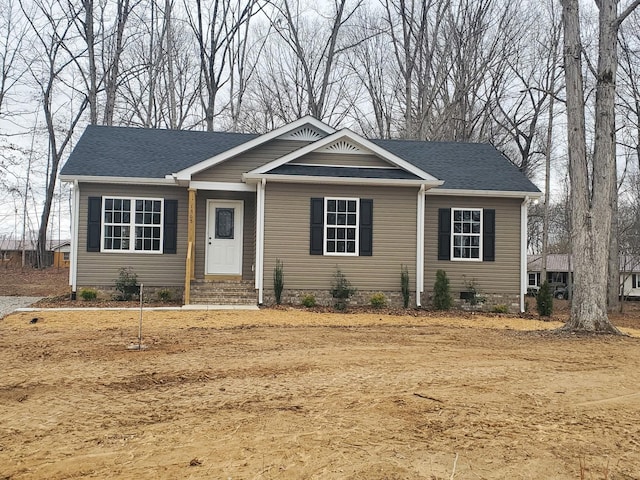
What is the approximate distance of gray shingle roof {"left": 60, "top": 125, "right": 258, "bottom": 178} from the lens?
13.9 m

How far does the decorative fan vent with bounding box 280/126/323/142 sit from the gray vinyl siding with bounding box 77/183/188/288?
3.00 metres

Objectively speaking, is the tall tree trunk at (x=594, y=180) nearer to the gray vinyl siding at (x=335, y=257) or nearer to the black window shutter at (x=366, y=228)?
the gray vinyl siding at (x=335, y=257)

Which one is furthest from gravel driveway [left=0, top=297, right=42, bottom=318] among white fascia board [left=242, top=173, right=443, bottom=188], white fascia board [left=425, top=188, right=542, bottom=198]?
white fascia board [left=425, top=188, right=542, bottom=198]

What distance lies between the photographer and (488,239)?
14477mm

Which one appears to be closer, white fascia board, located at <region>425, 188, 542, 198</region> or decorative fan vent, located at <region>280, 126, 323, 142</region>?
white fascia board, located at <region>425, 188, 542, 198</region>

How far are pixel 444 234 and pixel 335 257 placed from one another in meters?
2.96

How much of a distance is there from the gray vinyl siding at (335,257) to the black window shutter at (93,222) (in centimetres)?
404

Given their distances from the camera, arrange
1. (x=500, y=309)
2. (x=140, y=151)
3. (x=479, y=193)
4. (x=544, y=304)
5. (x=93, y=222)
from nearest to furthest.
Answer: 1. (x=93, y=222)
2. (x=544, y=304)
3. (x=500, y=309)
4. (x=479, y=193)
5. (x=140, y=151)

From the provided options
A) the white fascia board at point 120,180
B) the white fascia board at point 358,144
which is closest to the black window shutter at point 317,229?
the white fascia board at point 358,144

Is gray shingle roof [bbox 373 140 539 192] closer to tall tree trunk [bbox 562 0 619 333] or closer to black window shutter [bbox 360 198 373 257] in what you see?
black window shutter [bbox 360 198 373 257]

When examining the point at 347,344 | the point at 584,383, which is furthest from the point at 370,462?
the point at 347,344

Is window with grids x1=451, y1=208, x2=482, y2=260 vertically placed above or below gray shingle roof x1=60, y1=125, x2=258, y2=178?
below

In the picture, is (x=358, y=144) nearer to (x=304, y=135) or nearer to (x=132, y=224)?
(x=304, y=135)

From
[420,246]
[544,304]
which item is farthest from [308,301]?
[544,304]
